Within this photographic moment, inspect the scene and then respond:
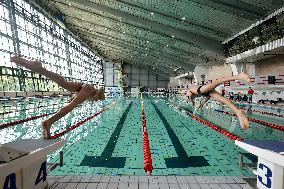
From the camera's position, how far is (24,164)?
7.16 ft

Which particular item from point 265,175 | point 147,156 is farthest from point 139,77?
point 265,175

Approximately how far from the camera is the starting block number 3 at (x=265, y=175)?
8.62 feet

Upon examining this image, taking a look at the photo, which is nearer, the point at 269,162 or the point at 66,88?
the point at 269,162

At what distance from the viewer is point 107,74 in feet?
150

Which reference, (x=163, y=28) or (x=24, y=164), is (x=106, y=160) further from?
(x=163, y=28)

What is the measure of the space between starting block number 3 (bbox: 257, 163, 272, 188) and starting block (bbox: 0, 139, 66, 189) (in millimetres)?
2187

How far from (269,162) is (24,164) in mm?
2270

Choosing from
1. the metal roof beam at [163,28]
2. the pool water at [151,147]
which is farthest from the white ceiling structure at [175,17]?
the pool water at [151,147]

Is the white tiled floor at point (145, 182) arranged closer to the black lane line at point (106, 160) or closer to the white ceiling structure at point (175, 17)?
the black lane line at point (106, 160)

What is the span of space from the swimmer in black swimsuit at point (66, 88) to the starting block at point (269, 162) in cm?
214

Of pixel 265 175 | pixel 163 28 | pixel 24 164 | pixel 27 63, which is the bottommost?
pixel 265 175

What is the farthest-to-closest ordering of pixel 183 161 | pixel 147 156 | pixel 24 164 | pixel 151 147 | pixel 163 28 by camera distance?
pixel 163 28, pixel 151 147, pixel 147 156, pixel 183 161, pixel 24 164

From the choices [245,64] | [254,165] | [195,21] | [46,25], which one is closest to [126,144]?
[254,165]

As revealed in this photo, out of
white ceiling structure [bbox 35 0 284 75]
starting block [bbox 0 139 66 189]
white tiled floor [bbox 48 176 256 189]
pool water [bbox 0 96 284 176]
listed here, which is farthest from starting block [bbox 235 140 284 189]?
white ceiling structure [bbox 35 0 284 75]
